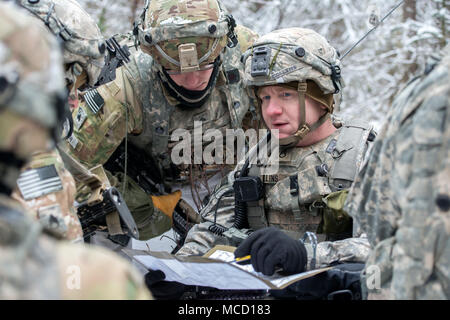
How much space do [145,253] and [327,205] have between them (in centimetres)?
92

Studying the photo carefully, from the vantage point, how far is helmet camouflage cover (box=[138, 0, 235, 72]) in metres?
4.05

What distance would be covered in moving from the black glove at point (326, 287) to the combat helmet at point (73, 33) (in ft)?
4.71

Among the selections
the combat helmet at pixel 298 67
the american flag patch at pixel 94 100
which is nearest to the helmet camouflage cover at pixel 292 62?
the combat helmet at pixel 298 67

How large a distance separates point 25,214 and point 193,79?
3139 millimetres

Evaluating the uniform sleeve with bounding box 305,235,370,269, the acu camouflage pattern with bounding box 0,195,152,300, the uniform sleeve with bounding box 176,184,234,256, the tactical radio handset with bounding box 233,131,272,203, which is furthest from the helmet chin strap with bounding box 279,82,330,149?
the acu camouflage pattern with bounding box 0,195,152,300

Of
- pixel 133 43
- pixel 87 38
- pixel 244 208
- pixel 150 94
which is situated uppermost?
pixel 87 38

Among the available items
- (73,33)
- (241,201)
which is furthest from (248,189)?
(73,33)

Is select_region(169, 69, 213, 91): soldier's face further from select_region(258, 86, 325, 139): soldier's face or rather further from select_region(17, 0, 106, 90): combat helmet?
select_region(17, 0, 106, 90): combat helmet

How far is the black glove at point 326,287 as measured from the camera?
243cm

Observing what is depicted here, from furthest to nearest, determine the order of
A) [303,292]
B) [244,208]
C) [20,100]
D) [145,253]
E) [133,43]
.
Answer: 1. [133,43]
2. [244,208]
3. [145,253]
4. [303,292]
5. [20,100]

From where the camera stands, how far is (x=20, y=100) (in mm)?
1155

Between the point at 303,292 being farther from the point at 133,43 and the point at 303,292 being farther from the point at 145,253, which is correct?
the point at 133,43
